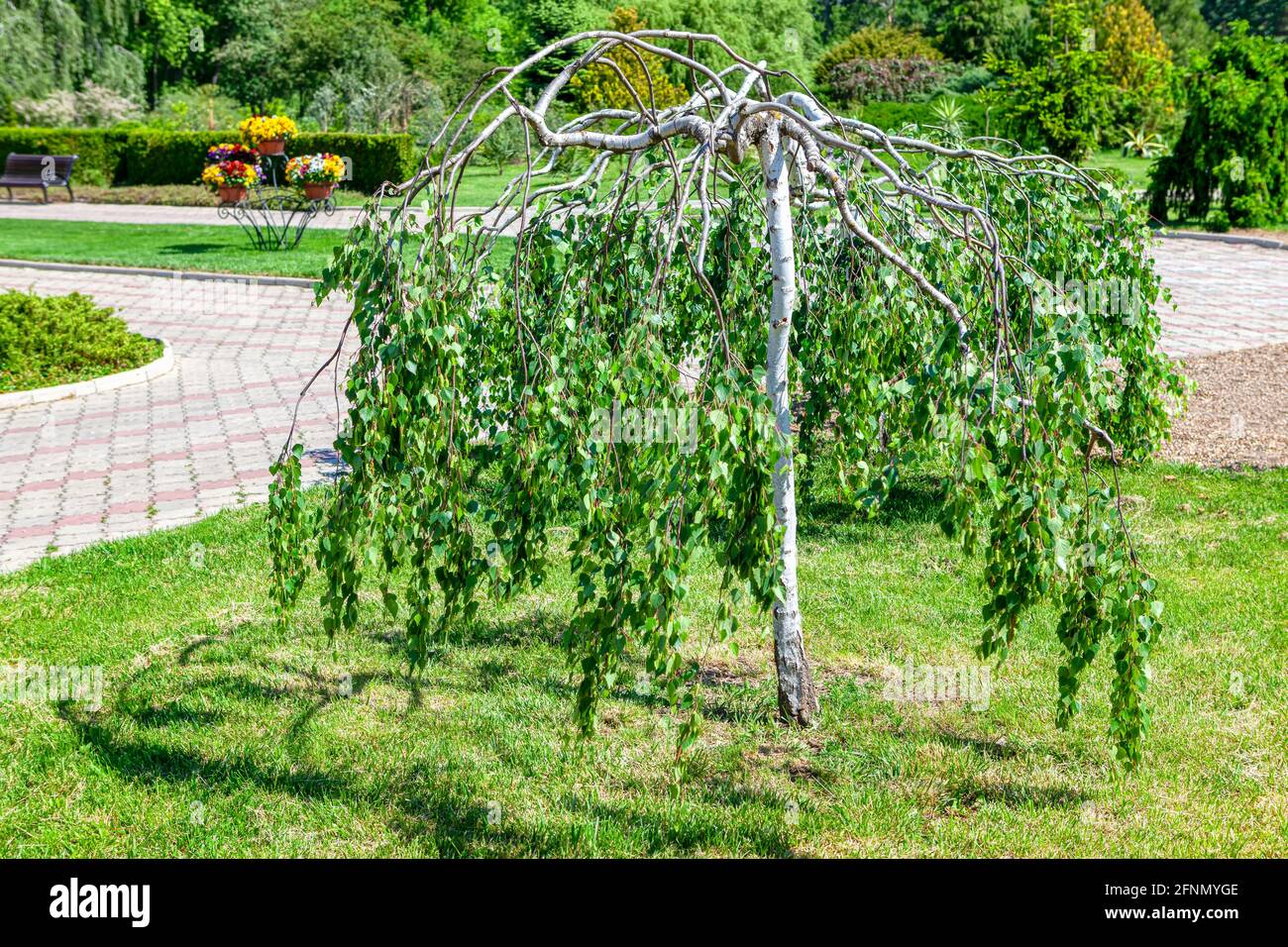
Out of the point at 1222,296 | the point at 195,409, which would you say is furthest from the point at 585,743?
the point at 1222,296

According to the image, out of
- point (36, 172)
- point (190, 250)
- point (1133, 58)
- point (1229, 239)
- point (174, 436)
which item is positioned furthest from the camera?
point (1133, 58)

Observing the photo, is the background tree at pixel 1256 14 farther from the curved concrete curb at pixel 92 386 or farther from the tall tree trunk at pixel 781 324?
the tall tree trunk at pixel 781 324

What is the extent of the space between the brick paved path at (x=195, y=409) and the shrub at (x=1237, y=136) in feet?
10.2

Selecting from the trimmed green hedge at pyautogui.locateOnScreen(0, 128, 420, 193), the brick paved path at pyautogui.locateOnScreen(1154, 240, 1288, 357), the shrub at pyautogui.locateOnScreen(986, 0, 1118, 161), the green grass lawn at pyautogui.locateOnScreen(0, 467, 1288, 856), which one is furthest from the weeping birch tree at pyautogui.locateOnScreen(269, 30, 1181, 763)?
the trimmed green hedge at pyautogui.locateOnScreen(0, 128, 420, 193)

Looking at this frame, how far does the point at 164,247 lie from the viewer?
768 inches

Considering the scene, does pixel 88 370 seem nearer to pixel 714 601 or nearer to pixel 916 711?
pixel 714 601

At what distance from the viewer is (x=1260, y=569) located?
6.36 meters

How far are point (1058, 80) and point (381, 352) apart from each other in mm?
21395

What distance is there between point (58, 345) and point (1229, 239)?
17.7 metres

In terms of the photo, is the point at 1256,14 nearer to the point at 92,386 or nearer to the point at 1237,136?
the point at 1237,136

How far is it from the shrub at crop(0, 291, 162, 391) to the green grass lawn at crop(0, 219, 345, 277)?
13.8 ft

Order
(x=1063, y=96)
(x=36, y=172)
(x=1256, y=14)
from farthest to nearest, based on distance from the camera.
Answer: (x=1256, y=14) → (x=36, y=172) → (x=1063, y=96)

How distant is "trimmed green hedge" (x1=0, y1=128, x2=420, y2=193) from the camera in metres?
26.5
